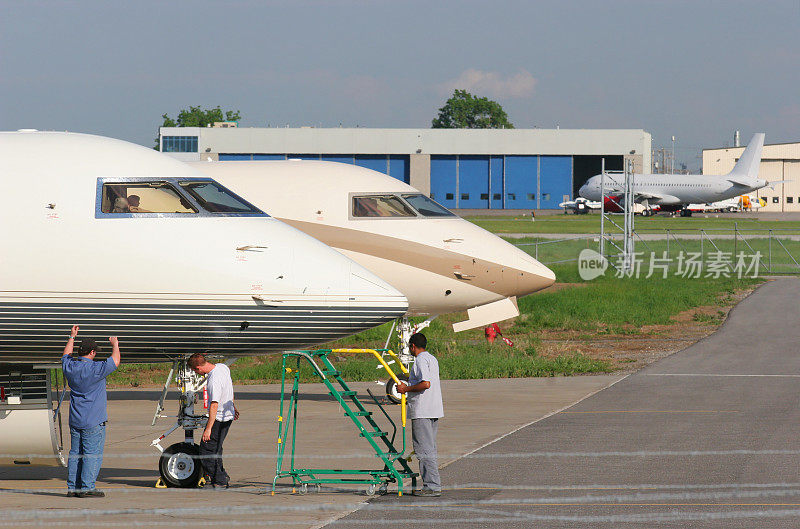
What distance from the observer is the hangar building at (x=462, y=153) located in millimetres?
124312

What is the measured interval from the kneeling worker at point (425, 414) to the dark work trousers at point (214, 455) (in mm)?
2345

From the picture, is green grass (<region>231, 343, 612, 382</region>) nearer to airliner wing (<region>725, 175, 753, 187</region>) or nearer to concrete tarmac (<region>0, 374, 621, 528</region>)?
concrete tarmac (<region>0, 374, 621, 528</region>)

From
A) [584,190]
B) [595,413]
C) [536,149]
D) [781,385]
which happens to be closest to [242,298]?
[595,413]

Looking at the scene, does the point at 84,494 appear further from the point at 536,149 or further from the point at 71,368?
the point at 536,149

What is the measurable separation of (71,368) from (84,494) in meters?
1.56

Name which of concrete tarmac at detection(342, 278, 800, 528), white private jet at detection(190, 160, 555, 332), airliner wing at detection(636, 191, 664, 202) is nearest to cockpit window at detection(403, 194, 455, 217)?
white private jet at detection(190, 160, 555, 332)

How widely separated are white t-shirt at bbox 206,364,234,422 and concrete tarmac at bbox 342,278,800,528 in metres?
2.27

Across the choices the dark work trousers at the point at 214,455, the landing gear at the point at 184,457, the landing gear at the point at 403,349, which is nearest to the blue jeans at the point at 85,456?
the landing gear at the point at 184,457

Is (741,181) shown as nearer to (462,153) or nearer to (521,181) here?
(521,181)

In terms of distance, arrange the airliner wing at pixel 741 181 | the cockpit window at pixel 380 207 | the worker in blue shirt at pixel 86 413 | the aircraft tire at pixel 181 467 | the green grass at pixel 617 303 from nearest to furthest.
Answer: the worker in blue shirt at pixel 86 413
the aircraft tire at pixel 181 467
the cockpit window at pixel 380 207
the green grass at pixel 617 303
the airliner wing at pixel 741 181

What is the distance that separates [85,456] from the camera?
12.9 m

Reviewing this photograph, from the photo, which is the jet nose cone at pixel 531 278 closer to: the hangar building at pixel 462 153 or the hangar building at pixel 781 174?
the hangar building at pixel 462 153

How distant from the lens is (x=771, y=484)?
43.7 ft

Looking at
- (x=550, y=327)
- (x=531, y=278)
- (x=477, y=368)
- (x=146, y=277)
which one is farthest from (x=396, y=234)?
(x=550, y=327)
